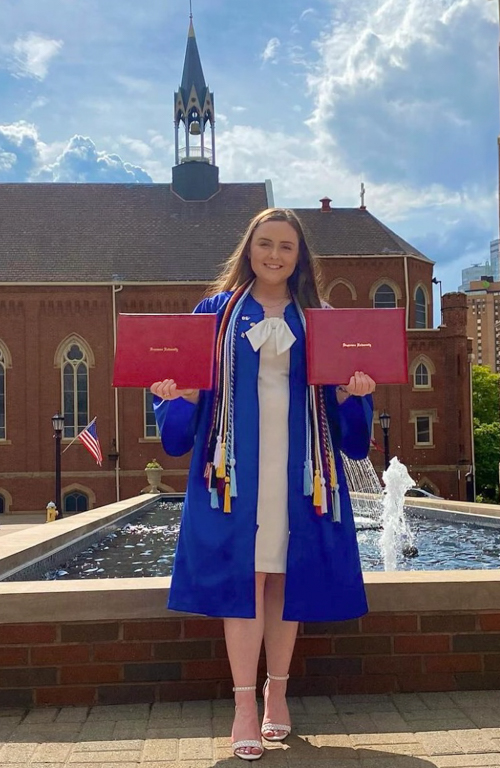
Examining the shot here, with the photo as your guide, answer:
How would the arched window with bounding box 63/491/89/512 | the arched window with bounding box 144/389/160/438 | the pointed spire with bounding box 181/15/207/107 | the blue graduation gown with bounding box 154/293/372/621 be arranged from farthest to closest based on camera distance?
the pointed spire with bounding box 181/15/207/107
the arched window with bounding box 144/389/160/438
the arched window with bounding box 63/491/89/512
the blue graduation gown with bounding box 154/293/372/621

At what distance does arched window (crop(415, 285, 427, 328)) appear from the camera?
1452 inches

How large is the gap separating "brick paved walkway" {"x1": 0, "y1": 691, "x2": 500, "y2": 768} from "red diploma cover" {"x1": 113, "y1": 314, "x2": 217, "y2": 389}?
1.56 m

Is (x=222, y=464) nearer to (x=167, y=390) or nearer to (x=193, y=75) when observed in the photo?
(x=167, y=390)

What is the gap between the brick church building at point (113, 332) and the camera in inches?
1323

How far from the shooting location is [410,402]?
115 feet

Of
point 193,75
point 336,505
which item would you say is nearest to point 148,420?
point 193,75

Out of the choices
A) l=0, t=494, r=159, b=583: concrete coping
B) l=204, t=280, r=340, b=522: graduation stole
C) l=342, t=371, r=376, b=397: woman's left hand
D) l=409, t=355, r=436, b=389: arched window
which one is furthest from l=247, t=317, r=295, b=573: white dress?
l=409, t=355, r=436, b=389: arched window

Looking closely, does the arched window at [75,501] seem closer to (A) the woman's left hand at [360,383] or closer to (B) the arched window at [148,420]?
(B) the arched window at [148,420]

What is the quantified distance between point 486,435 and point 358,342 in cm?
4946

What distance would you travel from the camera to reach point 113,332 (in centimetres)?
3478

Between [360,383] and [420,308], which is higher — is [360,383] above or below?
below

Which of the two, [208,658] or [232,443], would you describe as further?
[208,658]

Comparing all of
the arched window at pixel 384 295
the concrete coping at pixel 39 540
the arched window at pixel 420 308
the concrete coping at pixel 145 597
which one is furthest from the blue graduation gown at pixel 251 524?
the arched window at pixel 420 308

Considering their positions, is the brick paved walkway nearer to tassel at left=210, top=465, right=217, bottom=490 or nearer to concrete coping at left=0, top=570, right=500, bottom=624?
concrete coping at left=0, top=570, right=500, bottom=624
